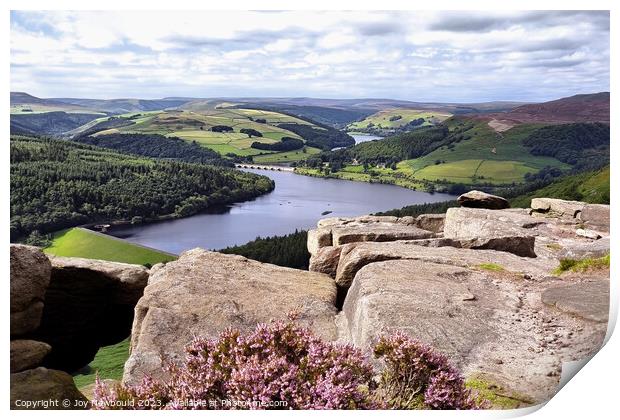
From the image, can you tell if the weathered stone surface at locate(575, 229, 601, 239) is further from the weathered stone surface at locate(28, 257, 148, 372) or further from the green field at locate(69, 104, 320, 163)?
the green field at locate(69, 104, 320, 163)

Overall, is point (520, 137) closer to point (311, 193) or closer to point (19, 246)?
point (311, 193)

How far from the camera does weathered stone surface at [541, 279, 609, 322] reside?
8.86 m

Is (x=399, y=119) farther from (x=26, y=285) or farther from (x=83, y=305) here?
(x=26, y=285)

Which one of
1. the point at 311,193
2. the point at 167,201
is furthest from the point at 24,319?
the point at 311,193

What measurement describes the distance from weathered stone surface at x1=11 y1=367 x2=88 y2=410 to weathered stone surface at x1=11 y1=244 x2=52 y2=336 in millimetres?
1258

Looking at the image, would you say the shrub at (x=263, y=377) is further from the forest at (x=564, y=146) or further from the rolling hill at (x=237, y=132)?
the rolling hill at (x=237, y=132)

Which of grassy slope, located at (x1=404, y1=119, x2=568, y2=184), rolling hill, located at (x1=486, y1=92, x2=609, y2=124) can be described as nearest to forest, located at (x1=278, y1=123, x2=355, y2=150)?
grassy slope, located at (x1=404, y1=119, x2=568, y2=184)

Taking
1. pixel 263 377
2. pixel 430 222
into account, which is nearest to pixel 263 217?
pixel 430 222

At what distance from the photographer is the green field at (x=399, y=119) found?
14750 cm

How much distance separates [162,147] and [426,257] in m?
93.6

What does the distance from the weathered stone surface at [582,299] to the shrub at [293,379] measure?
318 cm

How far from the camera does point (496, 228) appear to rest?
50.8 feet

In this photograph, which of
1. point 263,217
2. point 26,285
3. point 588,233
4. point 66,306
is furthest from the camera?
point 263,217

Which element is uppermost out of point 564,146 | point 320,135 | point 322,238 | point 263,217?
point 322,238
